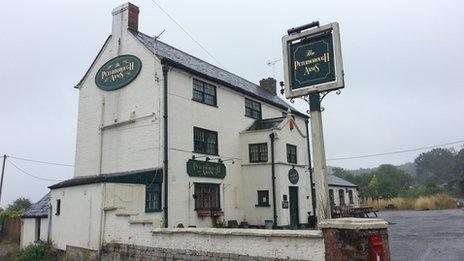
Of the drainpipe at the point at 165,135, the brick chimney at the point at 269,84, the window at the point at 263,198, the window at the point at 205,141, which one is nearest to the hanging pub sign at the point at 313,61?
the drainpipe at the point at 165,135

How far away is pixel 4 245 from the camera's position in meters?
24.8

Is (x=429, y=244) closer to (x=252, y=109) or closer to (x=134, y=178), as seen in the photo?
(x=134, y=178)

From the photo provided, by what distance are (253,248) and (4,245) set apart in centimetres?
2058

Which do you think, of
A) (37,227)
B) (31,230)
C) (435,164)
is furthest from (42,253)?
(435,164)

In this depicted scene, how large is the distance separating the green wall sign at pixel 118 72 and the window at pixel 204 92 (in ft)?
10.1

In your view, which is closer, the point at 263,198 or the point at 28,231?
the point at 28,231

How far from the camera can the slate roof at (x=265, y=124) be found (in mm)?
24219

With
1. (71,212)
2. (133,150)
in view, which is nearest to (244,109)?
(133,150)

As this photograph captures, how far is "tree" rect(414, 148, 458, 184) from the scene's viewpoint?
13519cm

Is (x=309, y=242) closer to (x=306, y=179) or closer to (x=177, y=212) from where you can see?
(x=177, y=212)

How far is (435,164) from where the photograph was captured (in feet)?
462

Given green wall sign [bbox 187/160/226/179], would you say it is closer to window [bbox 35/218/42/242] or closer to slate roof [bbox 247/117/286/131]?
slate roof [bbox 247/117/286/131]

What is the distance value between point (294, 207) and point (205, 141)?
24.2 ft

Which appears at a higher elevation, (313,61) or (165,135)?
(313,61)
